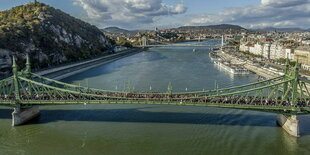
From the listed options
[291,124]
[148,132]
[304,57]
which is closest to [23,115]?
[148,132]

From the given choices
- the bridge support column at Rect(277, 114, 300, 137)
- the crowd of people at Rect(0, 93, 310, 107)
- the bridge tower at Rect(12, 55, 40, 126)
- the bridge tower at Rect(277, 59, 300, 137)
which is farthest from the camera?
the bridge tower at Rect(12, 55, 40, 126)

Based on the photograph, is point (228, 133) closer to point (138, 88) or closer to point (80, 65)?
point (138, 88)

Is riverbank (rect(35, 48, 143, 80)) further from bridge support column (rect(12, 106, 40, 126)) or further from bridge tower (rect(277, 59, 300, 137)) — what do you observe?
bridge tower (rect(277, 59, 300, 137))

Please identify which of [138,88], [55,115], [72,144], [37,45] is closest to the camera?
[72,144]

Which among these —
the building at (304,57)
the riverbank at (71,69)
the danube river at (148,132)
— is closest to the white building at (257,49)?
the building at (304,57)

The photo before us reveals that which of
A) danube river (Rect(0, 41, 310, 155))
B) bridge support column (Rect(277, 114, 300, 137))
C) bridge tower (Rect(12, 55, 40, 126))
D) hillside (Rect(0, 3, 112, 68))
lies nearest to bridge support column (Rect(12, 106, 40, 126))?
bridge tower (Rect(12, 55, 40, 126))

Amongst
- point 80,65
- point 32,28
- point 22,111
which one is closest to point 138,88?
point 22,111

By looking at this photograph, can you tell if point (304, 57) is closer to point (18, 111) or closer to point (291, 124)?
point (291, 124)
